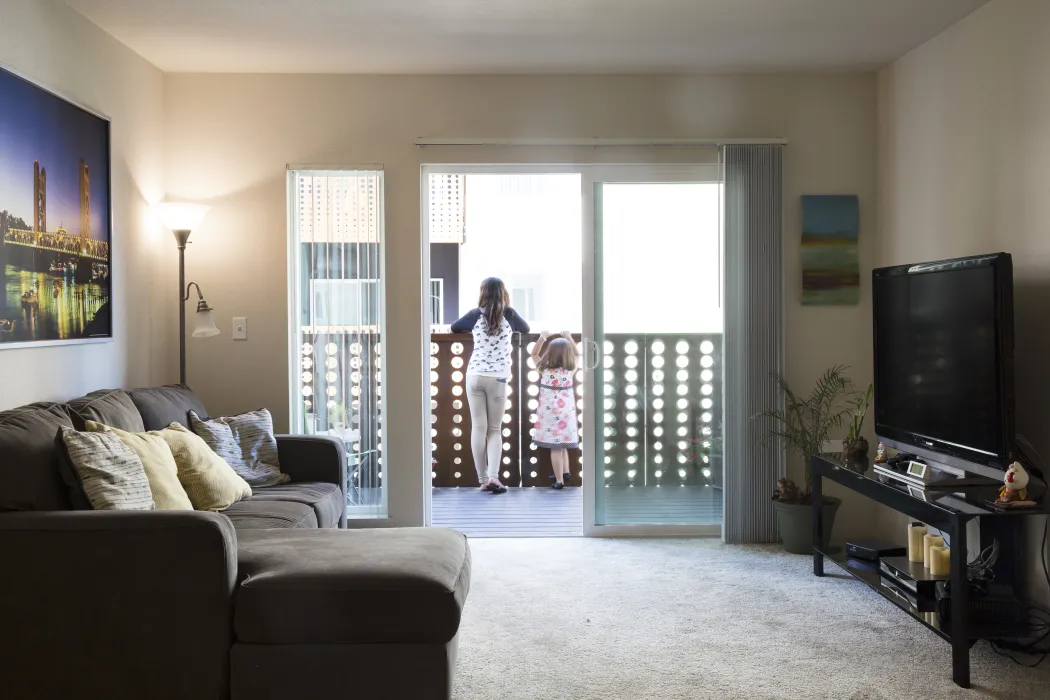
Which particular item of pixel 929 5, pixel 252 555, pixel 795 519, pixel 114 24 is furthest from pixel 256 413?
pixel 929 5

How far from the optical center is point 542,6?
11.6ft

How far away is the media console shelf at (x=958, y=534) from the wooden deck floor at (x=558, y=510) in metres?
1.11

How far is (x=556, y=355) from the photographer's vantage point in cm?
579

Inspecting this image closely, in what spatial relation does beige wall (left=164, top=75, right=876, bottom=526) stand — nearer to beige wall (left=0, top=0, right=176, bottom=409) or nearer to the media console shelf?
beige wall (left=0, top=0, right=176, bottom=409)

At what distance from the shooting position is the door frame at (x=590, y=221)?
457 centimetres

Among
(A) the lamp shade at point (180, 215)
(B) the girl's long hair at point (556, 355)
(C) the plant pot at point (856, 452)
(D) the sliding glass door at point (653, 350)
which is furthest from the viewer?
(B) the girl's long hair at point (556, 355)

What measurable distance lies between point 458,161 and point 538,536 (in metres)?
2.04

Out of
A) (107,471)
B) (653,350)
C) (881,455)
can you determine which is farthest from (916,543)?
(107,471)

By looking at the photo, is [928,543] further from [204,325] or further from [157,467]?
[204,325]

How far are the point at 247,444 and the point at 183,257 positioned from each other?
3.61ft

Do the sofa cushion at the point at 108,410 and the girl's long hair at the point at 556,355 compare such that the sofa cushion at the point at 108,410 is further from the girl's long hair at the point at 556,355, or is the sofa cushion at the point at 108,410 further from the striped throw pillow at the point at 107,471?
the girl's long hair at the point at 556,355

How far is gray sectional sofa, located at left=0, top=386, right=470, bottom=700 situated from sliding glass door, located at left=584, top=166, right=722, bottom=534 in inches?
89.7

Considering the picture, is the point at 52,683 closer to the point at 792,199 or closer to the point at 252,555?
the point at 252,555

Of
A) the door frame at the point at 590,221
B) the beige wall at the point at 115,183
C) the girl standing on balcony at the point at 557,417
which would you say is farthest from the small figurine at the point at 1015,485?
the beige wall at the point at 115,183
